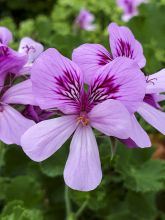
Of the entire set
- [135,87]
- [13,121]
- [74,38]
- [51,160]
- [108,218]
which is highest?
[135,87]

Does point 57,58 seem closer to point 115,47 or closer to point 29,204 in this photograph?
point 115,47

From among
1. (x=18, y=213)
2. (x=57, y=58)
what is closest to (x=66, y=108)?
(x=57, y=58)

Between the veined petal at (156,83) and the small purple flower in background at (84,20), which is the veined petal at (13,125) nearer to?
the veined petal at (156,83)

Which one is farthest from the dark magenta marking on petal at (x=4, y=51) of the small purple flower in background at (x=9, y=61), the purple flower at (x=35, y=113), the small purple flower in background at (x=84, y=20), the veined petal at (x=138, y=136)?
the small purple flower in background at (x=84, y=20)

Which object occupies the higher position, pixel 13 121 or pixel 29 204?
pixel 13 121

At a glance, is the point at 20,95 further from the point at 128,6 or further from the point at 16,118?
the point at 128,6

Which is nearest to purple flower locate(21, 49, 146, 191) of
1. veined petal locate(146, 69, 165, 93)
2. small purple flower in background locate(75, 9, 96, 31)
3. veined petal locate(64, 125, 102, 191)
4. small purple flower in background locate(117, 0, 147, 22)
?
veined petal locate(64, 125, 102, 191)

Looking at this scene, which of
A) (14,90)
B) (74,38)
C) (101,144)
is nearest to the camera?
(14,90)

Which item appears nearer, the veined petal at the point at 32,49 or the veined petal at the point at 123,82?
the veined petal at the point at 123,82
